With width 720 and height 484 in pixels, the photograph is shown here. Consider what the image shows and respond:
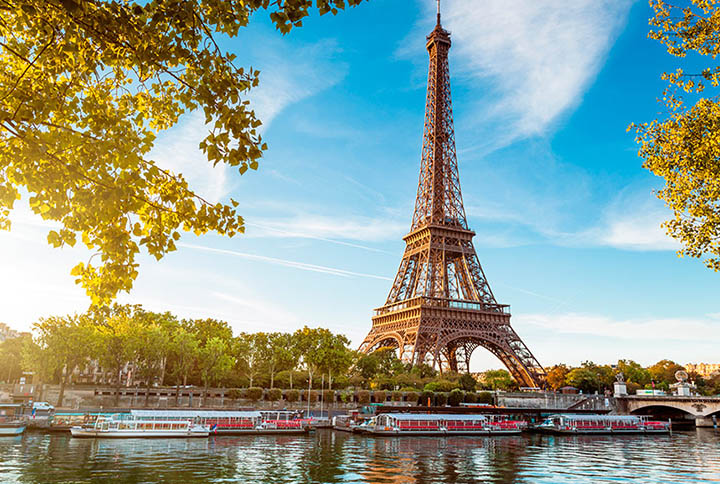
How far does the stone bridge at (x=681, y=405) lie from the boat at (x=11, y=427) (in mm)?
81922

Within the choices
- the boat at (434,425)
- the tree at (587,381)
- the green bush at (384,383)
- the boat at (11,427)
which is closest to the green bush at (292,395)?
the green bush at (384,383)

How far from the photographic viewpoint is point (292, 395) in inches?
2714

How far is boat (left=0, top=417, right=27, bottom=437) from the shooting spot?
42.8 m

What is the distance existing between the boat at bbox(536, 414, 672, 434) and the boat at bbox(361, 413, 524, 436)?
18.7 feet

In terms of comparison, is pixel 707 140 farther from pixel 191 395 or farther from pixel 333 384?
pixel 333 384

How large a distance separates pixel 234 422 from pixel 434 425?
71.2 feet

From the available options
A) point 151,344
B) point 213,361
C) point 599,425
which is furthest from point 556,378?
point 151,344

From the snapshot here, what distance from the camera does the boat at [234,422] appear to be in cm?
4891

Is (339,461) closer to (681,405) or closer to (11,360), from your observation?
(681,405)

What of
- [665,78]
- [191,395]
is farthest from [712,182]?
[191,395]

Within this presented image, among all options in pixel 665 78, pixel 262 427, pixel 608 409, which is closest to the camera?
pixel 665 78

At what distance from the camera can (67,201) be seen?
335 inches

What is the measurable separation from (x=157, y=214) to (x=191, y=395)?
61003 millimetres

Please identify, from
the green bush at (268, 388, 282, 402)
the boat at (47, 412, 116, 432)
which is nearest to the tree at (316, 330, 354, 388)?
the green bush at (268, 388, 282, 402)
